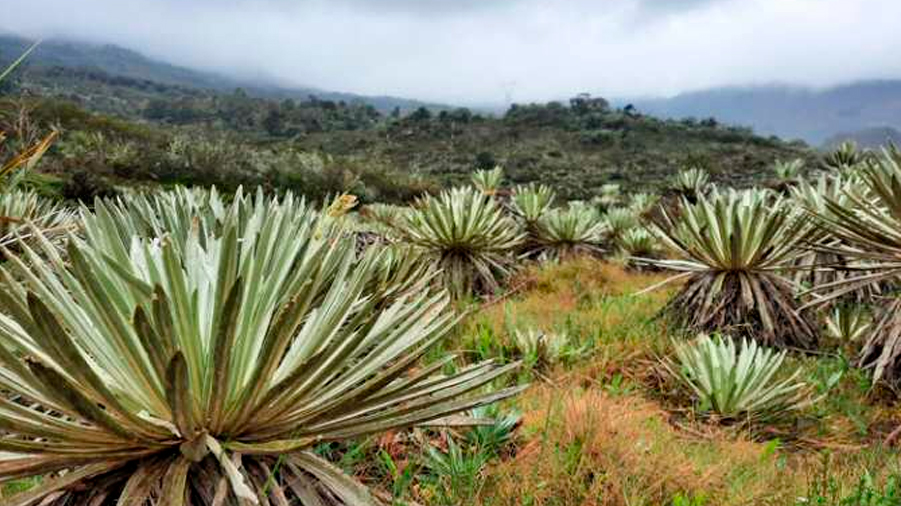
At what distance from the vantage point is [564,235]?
8.52 meters

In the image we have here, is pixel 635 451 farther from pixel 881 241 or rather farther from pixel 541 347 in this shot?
pixel 881 241

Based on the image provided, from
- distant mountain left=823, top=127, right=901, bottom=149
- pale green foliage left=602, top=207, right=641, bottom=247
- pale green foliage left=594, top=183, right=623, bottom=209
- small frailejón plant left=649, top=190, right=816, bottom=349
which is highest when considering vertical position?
distant mountain left=823, top=127, right=901, bottom=149

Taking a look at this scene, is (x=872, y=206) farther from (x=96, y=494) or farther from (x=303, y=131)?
(x=303, y=131)

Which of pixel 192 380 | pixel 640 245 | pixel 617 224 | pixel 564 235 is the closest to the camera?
pixel 192 380

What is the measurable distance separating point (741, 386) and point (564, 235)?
5272 millimetres

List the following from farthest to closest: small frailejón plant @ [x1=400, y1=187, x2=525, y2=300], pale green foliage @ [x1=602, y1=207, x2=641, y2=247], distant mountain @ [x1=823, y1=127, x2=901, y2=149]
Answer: pale green foliage @ [x1=602, y1=207, x2=641, y2=247] → small frailejón plant @ [x1=400, y1=187, x2=525, y2=300] → distant mountain @ [x1=823, y1=127, x2=901, y2=149]

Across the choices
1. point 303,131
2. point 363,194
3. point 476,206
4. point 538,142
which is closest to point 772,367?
point 476,206

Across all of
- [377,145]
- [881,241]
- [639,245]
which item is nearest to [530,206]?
[639,245]

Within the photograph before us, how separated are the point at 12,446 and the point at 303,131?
189 feet

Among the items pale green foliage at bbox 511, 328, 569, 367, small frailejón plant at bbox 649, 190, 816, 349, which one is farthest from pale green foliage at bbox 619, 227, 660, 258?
pale green foliage at bbox 511, 328, 569, 367

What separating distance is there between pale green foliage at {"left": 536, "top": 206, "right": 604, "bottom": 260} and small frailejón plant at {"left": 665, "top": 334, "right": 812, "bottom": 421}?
16.1 feet

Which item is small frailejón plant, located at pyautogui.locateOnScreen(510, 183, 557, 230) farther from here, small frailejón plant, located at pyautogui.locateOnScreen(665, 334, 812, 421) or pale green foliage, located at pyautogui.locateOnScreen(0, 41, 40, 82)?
pale green foliage, located at pyautogui.locateOnScreen(0, 41, 40, 82)

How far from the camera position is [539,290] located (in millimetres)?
6531

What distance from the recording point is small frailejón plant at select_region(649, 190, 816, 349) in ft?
14.2
